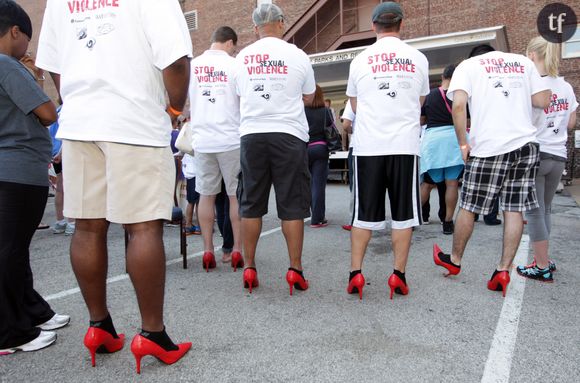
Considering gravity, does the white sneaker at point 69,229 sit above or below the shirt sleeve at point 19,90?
below

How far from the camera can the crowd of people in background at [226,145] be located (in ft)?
6.21

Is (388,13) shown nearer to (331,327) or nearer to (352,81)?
(352,81)

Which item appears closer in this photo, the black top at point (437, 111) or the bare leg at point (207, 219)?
Result: the bare leg at point (207, 219)

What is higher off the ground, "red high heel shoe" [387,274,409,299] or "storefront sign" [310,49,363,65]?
"storefront sign" [310,49,363,65]

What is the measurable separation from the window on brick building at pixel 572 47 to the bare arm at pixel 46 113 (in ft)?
55.4

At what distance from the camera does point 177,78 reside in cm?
194

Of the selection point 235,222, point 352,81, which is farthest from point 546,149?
point 235,222

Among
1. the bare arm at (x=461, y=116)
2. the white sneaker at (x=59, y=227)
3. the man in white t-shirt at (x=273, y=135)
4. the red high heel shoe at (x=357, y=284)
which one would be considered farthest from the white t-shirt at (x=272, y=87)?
the white sneaker at (x=59, y=227)

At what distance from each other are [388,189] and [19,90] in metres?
2.31

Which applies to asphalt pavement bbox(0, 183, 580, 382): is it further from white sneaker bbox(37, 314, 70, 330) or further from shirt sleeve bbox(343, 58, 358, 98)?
shirt sleeve bbox(343, 58, 358, 98)

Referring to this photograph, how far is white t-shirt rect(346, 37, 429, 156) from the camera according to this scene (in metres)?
2.85

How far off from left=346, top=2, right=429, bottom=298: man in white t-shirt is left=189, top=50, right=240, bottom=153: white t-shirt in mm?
1101

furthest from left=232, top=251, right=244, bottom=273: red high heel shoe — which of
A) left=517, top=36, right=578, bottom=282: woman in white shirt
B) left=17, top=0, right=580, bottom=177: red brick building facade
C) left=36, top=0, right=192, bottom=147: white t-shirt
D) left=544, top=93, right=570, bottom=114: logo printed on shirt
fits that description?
left=17, top=0, right=580, bottom=177: red brick building facade

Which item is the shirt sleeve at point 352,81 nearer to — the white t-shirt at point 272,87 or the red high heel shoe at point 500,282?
the white t-shirt at point 272,87
